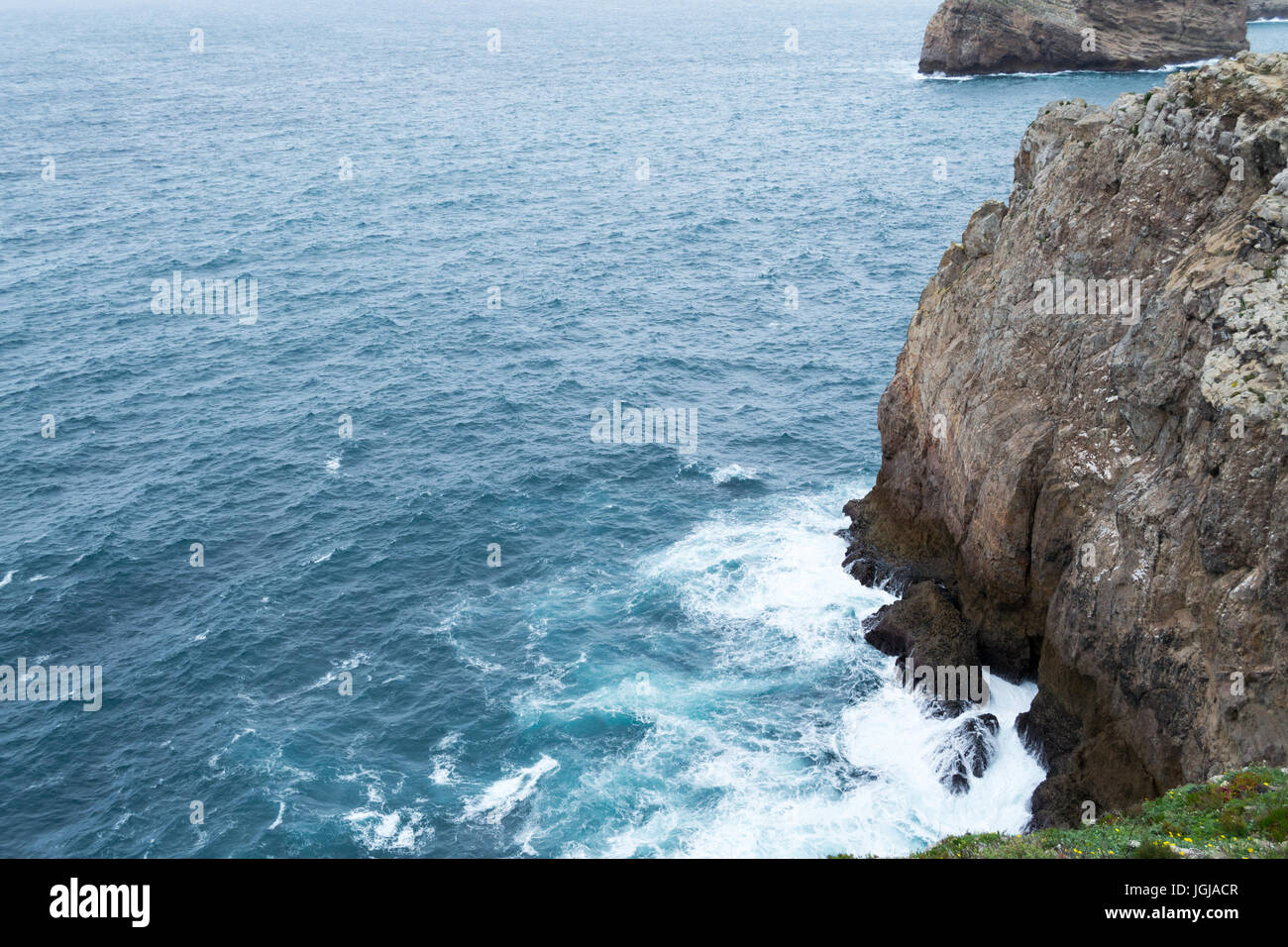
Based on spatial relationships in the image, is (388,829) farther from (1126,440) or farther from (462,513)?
(1126,440)

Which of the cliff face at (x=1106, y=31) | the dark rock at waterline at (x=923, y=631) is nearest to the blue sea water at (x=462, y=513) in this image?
the dark rock at waterline at (x=923, y=631)

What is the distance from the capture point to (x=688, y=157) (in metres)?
150

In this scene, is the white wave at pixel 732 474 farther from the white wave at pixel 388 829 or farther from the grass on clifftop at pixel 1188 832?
the grass on clifftop at pixel 1188 832

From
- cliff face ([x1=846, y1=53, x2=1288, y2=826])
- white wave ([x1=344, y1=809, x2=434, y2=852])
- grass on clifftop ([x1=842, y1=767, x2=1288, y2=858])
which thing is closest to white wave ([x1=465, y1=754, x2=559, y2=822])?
white wave ([x1=344, y1=809, x2=434, y2=852])

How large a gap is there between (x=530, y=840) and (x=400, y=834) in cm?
565

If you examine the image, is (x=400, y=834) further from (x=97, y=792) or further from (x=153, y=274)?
(x=153, y=274)

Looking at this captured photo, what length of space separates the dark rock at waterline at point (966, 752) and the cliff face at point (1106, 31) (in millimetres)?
→ 146378

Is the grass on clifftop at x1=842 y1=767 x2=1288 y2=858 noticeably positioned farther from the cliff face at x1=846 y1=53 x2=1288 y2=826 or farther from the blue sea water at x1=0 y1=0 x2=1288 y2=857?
the blue sea water at x1=0 y1=0 x2=1288 y2=857

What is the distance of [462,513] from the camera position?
70562mm

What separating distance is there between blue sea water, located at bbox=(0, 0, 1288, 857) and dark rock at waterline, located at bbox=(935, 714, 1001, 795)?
31.1 inches

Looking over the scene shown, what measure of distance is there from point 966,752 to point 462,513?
114 ft

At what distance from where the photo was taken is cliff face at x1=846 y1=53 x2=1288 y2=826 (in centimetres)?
4000

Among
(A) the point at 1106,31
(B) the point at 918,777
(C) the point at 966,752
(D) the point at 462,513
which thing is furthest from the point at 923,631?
(A) the point at 1106,31
